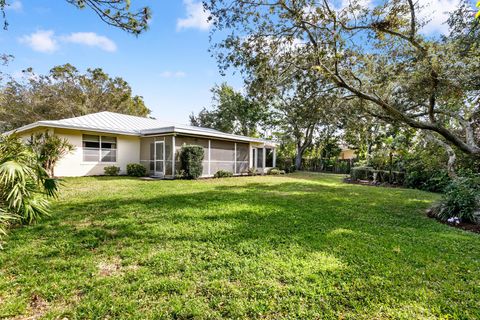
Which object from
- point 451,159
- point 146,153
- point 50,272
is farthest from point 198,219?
point 146,153

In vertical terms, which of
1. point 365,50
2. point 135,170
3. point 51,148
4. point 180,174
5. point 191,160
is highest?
point 365,50

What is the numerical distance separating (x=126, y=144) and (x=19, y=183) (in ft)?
A: 37.3

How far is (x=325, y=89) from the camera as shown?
29.3 ft

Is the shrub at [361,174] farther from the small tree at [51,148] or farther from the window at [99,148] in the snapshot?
the small tree at [51,148]

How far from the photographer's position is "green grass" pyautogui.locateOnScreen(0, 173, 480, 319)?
2.49 metres

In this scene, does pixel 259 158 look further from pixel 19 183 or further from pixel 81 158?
pixel 19 183

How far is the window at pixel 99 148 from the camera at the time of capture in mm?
13586

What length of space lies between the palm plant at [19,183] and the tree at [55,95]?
23.7m

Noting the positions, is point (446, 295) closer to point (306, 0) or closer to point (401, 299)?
point (401, 299)

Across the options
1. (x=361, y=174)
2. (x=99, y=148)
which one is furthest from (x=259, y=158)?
(x=99, y=148)

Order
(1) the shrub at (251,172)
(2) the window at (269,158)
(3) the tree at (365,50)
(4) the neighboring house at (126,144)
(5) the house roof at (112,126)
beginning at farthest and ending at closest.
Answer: (2) the window at (269,158)
(1) the shrub at (251,172)
(4) the neighboring house at (126,144)
(5) the house roof at (112,126)
(3) the tree at (365,50)

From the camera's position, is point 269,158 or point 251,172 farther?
point 269,158

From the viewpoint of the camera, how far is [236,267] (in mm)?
3307

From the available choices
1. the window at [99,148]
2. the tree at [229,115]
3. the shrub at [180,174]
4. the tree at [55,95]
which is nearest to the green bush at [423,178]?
the shrub at [180,174]
